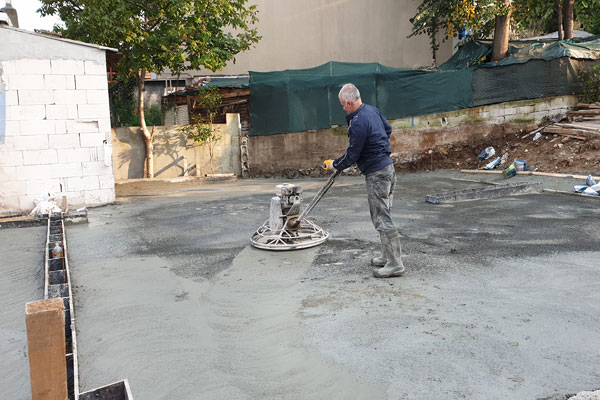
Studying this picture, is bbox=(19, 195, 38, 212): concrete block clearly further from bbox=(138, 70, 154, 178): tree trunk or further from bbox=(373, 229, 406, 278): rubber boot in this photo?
bbox=(373, 229, 406, 278): rubber boot

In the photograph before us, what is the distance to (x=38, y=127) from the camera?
9.31 m

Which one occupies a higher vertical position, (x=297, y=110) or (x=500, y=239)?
(x=297, y=110)

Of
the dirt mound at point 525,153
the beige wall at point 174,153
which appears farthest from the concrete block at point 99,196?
the dirt mound at point 525,153

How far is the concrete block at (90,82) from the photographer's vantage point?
9.65m

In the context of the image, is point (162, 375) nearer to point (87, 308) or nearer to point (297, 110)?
point (87, 308)

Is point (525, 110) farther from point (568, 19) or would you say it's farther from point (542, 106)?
point (568, 19)

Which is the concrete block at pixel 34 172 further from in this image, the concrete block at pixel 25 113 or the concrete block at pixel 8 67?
the concrete block at pixel 8 67

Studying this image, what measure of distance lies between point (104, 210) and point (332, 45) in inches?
581

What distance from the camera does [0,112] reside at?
8977 mm

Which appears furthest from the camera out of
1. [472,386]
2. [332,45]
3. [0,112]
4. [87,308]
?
[332,45]

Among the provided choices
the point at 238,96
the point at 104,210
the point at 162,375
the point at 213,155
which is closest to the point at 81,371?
the point at 162,375

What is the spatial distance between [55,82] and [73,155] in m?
1.51

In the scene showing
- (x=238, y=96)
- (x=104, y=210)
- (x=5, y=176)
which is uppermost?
(x=238, y=96)

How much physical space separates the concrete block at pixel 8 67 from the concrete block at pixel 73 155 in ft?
5.59
